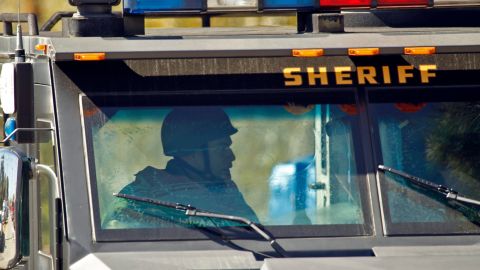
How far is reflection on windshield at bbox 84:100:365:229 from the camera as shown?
16.3 ft

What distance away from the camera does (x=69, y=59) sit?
4.98m

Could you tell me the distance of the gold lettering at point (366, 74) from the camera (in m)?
5.23

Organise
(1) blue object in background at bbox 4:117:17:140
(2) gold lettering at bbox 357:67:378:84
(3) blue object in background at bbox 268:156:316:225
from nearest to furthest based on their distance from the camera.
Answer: (3) blue object in background at bbox 268:156:316:225 → (2) gold lettering at bbox 357:67:378:84 → (1) blue object in background at bbox 4:117:17:140

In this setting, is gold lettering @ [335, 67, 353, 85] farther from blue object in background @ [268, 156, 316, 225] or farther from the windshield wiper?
the windshield wiper

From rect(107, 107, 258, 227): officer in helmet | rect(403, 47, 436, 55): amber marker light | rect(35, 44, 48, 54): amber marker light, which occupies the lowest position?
rect(107, 107, 258, 227): officer in helmet

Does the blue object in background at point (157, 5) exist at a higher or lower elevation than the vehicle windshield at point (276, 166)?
higher

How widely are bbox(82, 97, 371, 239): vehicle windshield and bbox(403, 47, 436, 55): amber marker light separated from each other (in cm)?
47

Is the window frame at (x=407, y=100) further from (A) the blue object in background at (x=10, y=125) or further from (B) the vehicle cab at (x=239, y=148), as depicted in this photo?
(A) the blue object in background at (x=10, y=125)

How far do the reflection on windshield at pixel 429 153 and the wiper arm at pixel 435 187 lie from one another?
0.10 feet

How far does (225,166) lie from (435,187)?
94cm

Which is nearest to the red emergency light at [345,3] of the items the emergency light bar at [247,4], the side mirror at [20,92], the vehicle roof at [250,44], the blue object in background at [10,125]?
the emergency light bar at [247,4]

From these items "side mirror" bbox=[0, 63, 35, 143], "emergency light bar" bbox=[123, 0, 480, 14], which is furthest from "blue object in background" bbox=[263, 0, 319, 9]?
"side mirror" bbox=[0, 63, 35, 143]

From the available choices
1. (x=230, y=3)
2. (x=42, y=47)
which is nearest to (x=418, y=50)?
(x=230, y=3)

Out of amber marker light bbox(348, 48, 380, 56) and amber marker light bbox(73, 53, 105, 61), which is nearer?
amber marker light bbox(73, 53, 105, 61)
